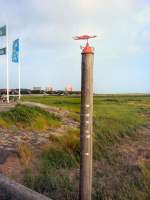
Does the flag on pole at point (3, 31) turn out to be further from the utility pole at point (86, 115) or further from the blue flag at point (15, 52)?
the utility pole at point (86, 115)

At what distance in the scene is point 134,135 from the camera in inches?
682

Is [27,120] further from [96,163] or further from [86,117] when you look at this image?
[86,117]

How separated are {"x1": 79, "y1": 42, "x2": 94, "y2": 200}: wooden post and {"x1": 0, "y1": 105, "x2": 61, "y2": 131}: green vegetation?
8.03m

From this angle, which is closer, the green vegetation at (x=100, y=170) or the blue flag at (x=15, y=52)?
the green vegetation at (x=100, y=170)

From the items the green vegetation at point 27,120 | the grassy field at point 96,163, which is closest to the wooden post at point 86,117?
the grassy field at point 96,163

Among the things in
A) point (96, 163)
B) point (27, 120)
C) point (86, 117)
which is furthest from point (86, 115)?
point (27, 120)

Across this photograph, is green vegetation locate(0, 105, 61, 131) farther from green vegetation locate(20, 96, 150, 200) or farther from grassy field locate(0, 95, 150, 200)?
green vegetation locate(20, 96, 150, 200)

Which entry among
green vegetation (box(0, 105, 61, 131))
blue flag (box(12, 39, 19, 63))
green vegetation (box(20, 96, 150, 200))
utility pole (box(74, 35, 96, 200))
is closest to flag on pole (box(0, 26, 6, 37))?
blue flag (box(12, 39, 19, 63))

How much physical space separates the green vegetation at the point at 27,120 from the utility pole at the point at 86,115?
8.03m

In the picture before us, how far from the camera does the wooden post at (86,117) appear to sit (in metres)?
4.39

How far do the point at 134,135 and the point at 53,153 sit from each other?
26.9 ft

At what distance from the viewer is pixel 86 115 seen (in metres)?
4.47

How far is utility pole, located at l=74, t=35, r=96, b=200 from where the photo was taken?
4.38 meters

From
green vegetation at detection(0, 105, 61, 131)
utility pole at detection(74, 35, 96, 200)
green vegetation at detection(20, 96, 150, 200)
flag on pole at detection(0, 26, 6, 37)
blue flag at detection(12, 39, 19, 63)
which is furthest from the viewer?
blue flag at detection(12, 39, 19, 63)
